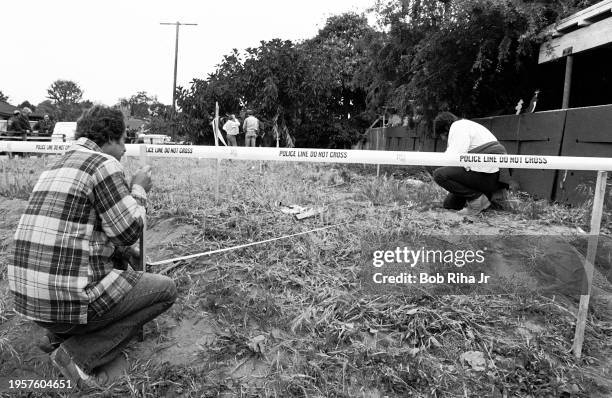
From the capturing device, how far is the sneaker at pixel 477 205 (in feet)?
15.8

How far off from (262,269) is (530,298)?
190cm

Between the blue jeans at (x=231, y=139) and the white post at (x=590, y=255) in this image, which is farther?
the blue jeans at (x=231, y=139)

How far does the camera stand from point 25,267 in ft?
7.26

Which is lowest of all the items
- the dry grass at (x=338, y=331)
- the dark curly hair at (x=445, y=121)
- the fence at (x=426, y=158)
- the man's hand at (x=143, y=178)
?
the dry grass at (x=338, y=331)

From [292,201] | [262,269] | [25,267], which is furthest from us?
[292,201]

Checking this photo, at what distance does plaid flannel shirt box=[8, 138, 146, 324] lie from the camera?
2186 millimetres

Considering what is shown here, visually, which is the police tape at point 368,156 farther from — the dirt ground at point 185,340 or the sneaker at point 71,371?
the sneaker at point 71,371

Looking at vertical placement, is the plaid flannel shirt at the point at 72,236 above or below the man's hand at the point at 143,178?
below

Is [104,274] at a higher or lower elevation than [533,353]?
higher

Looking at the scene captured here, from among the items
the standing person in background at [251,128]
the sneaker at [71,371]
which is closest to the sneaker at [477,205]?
the sneaker at [71,371]

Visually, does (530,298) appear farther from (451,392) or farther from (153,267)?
(153,267)

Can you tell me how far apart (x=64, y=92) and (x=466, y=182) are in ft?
333

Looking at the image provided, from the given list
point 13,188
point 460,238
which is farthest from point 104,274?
point 13,188

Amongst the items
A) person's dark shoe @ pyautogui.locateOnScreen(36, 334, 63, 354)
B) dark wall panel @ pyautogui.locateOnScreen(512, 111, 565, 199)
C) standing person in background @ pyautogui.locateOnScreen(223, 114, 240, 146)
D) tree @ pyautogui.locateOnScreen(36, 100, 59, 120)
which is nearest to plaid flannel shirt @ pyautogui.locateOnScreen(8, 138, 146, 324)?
person's dark shoe @ pyautogui.locateOnScreen(36, 334, 63, 354)
